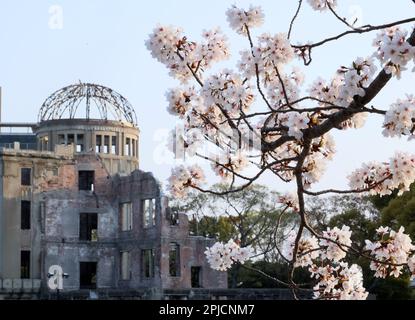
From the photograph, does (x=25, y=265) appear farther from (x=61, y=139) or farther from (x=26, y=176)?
(x=61, y=139)

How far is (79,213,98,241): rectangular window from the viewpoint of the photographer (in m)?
51.6

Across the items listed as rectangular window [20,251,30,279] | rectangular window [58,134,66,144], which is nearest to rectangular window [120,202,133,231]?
rectangular window [20,251,30,279]

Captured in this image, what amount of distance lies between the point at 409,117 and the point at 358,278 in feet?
8.79

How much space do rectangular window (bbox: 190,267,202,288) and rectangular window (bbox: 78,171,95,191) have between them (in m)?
6.85

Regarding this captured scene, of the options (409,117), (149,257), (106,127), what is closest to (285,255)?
(409,117)

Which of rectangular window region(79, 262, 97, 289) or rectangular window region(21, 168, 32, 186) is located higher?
rectangular window region(21, 168, 32, 186)

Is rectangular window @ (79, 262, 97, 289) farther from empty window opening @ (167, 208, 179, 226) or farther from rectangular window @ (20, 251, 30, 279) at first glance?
empty window opening @ (167, 208, 179, 226)

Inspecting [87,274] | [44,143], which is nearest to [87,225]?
[87,274]

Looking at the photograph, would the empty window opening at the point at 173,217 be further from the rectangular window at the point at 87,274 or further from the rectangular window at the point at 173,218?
the rectangular window at the point at 87,274

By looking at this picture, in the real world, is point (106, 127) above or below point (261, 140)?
above

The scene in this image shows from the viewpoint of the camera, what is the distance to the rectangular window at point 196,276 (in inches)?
1921

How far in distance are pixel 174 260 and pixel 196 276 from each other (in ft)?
6.15

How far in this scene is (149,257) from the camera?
49.4m
